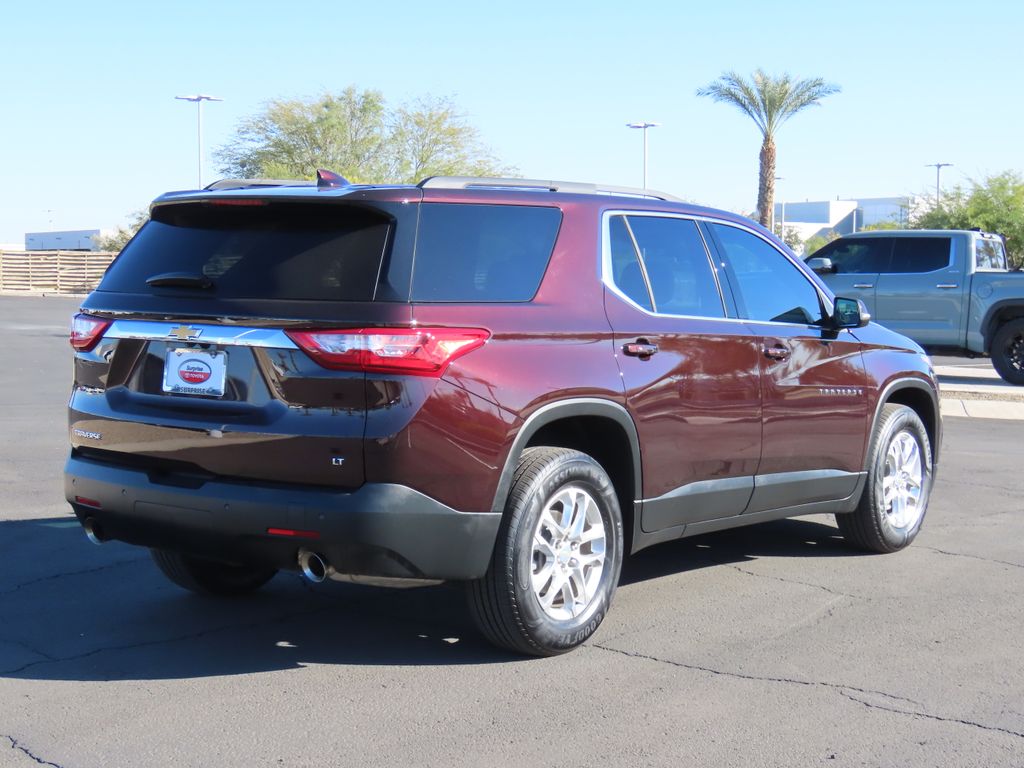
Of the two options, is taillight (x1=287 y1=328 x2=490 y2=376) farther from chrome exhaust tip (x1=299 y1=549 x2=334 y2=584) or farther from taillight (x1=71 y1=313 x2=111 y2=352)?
taillight (x1=71 y1=313 x2=111 y2=352)

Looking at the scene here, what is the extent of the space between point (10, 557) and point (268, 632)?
202 centimetres

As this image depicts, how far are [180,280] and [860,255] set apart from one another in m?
15.3

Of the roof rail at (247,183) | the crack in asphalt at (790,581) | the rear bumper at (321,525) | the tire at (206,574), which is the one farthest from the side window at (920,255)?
the rear bumper at (321,525)

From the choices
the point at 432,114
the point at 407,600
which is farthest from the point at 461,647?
the point at 432,114

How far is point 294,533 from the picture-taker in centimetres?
445

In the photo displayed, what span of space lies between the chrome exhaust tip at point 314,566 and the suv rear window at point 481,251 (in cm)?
100

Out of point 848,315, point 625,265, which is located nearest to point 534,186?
point 625,265

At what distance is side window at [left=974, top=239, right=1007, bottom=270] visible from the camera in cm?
1809

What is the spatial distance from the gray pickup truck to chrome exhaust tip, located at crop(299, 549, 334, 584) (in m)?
14.0

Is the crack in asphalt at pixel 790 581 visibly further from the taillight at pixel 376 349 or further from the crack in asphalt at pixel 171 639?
the taillight at pixel 376 349

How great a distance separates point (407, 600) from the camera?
6.00m

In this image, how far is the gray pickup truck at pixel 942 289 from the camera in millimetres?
17594

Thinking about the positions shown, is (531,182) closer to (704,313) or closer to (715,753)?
(704,313)

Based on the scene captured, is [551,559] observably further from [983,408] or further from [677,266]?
[983,408]
